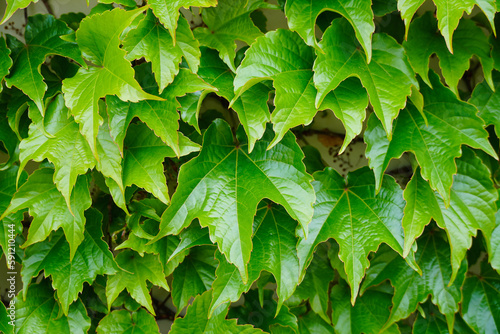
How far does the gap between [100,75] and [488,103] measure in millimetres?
745

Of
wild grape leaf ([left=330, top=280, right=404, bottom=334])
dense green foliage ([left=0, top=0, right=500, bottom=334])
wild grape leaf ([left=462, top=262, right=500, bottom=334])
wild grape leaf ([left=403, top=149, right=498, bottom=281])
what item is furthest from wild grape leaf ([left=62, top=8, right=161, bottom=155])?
wild grape leaf ([left=462, top=262, right=500, bottom=334])

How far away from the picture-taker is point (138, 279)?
2.73 ft

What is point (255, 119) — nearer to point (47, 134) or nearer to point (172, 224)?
point (172, 224)

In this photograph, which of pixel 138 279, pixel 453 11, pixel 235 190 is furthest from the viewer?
pixel 138 279

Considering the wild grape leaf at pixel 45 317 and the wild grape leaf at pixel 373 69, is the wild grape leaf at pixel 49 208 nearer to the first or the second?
the wild grape leaf at pixel 45 317

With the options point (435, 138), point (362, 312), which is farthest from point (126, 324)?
point (435, 138)

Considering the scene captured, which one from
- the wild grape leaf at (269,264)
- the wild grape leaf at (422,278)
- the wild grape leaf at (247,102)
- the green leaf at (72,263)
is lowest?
the wild grape leaf at (422,278)

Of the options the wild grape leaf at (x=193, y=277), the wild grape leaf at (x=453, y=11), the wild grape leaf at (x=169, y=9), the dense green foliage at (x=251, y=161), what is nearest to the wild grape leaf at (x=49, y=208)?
the dense green foliage at (x=251, y=161)

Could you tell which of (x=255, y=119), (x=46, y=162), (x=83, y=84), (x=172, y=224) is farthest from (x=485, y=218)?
(x=46, y=162)

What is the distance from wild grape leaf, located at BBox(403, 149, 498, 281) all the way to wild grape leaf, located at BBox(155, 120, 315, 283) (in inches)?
7.8

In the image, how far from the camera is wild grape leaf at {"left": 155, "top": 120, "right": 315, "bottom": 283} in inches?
26.9

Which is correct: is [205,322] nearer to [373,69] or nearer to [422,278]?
[422,278]

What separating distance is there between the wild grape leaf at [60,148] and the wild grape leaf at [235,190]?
0.17 m

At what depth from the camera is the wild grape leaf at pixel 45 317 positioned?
2.83 ft
